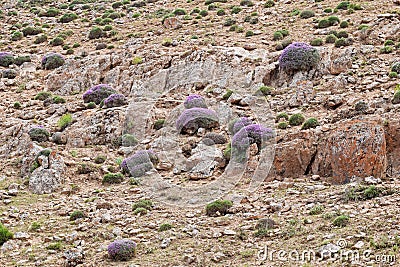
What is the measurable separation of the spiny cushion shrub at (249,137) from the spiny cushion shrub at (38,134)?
10.1 metres

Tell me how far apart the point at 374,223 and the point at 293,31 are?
71.2ft

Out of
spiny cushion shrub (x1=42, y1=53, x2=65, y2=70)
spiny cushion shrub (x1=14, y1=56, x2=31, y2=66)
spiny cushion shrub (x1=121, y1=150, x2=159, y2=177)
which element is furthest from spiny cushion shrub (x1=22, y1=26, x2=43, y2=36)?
spiny cushion shrub (x1=121, y1=150, x2=159, y2=177)

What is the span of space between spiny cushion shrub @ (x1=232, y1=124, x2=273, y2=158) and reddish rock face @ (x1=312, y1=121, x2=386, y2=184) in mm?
3207

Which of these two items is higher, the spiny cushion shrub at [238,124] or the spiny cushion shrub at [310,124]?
the spiny cushion shrub at [310,124]

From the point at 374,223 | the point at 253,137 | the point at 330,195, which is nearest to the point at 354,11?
the point at 253,137

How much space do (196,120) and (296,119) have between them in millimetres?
5216

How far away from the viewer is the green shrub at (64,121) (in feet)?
84.2

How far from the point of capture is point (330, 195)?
1614cm

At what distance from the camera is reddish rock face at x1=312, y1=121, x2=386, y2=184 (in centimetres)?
1666

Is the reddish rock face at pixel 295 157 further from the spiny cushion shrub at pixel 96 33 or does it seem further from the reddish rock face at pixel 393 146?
the spiny cushion shrub at pixel 96 33

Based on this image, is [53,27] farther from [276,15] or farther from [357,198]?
[357,198]
